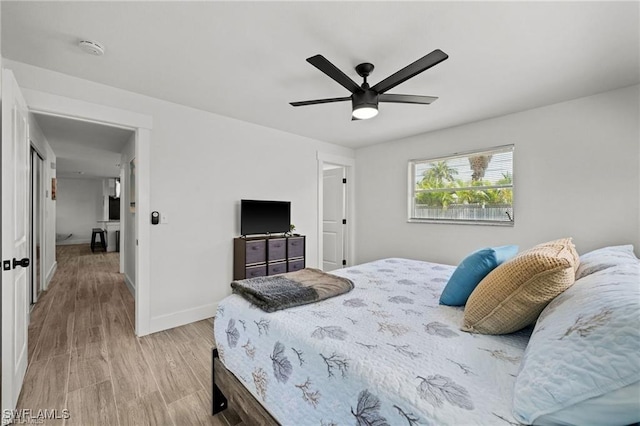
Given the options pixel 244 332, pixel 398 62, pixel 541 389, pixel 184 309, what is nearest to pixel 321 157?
pixel 398 62

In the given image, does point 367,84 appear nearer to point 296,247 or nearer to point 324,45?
point 324,45

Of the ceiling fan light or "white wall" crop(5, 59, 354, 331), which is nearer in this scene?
the ceiling fan light

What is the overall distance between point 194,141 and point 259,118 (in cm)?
83

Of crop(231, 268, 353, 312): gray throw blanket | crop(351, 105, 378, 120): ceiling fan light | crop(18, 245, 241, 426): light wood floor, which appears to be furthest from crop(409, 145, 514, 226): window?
crop(18, 245, 241, 426): light wood floor

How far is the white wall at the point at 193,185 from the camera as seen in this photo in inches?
116

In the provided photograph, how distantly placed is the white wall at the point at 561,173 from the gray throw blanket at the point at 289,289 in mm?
2473

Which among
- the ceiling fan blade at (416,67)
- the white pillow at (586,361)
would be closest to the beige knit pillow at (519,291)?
the white pillow at (586,361)

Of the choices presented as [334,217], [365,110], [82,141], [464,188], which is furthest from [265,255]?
[82,141]

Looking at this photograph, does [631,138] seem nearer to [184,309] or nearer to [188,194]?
[188,194]

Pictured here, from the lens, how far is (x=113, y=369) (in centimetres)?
222

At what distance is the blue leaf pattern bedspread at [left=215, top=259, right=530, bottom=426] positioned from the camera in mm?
860

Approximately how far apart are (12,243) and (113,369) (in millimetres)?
1195

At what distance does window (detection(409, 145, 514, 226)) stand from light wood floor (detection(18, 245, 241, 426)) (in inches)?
131

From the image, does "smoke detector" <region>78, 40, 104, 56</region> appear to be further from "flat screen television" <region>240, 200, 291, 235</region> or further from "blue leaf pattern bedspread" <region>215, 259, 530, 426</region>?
"blue leaf pattern bedspread" <region>215, 259, 530, 426</region>
